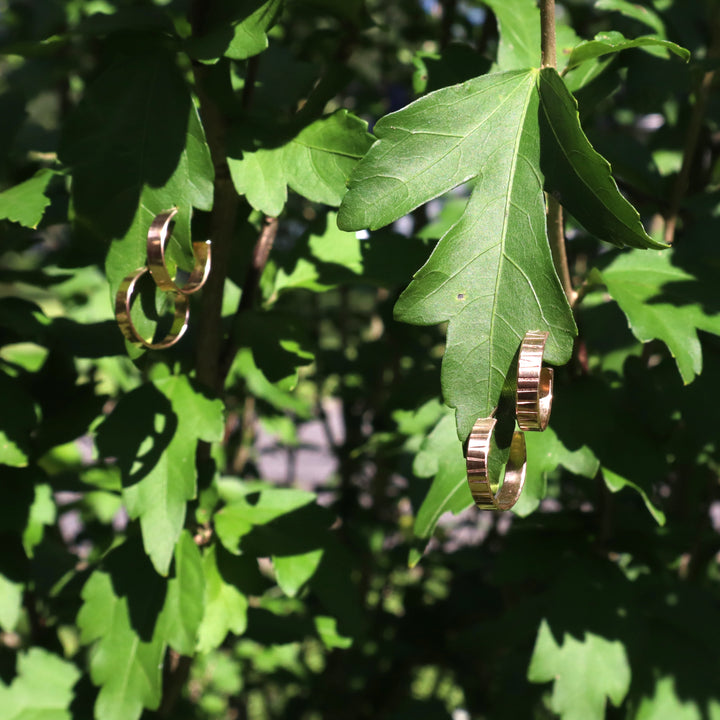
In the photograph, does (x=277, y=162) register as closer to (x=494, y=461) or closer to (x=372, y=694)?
(x=494, y=461)

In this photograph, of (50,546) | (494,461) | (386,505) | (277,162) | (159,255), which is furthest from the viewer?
(386,505)

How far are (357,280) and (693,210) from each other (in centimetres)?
66

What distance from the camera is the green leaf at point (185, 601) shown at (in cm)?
132

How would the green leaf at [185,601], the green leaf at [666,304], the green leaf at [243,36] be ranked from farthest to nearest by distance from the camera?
the green leaf at [185,601] < the green leaf at [666,304] < the green leaf at [243,36]

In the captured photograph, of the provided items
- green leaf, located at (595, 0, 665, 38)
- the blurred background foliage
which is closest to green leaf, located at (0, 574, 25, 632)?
the blurred background foliage

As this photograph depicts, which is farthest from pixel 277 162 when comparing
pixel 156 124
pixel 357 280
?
pixel 357 280

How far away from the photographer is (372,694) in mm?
2518

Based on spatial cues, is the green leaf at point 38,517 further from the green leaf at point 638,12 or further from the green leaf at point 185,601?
the green leaf at point 638,12

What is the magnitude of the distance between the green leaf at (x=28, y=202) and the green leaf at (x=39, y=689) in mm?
917

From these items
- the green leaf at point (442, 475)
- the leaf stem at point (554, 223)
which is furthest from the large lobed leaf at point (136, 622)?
the leaf stem at point (554, 223)

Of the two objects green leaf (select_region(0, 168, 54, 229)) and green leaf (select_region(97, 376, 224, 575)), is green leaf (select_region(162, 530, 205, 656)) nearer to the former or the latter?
green leaf (select_region(97, 376, 224, 575))

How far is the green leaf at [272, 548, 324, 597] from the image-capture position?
1.40 m

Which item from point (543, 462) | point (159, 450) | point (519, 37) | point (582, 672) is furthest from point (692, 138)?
point (159, 450)

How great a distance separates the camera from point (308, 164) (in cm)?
113
